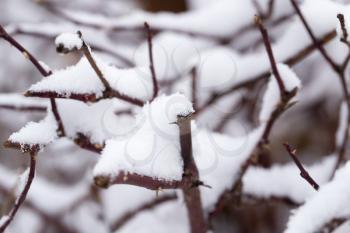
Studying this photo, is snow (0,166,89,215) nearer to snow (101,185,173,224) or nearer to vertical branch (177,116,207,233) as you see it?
snow (101,185,173,224)

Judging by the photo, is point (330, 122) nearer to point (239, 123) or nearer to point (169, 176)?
point (239, 123)

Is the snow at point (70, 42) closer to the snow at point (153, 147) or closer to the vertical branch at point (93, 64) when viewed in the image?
the vertical branch at point (93, 64)

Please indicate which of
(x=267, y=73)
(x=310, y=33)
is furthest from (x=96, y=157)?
(x=310, y=33)

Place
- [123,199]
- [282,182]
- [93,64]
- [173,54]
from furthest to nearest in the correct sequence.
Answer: [173,54] → [123,199] → [282,182] → [93,64]

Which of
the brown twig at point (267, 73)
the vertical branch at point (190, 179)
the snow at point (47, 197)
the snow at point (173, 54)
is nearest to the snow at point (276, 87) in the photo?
the vertical branch at point (190, 179)

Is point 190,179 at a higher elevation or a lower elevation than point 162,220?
lower

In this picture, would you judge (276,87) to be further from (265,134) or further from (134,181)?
(134,181)

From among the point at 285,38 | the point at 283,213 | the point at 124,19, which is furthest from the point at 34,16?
the point at 285,38
